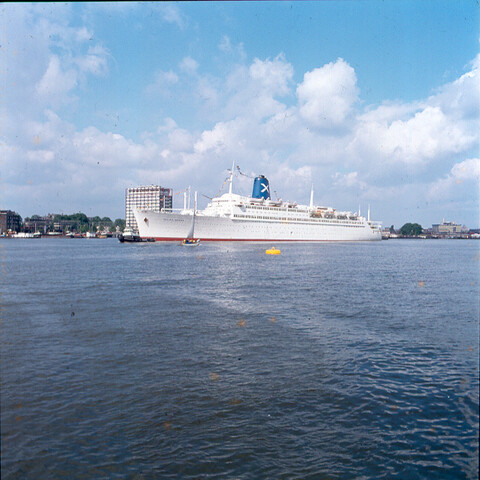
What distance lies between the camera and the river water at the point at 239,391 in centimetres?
647

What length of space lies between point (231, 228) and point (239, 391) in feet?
262

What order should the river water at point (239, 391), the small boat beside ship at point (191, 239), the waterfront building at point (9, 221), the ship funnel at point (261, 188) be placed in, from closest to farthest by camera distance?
1. the river water at point (239, 391)
2. the small boat beside ship at point (191, 239)
3. the ship funnel at point (261, 188)
4. the waterfront building at point (9, 221)

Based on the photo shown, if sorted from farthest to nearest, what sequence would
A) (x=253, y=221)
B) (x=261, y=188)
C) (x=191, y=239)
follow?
(x=261, y=188), (x=253, y=221), (x=191, y=239)

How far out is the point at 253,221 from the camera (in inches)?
3642

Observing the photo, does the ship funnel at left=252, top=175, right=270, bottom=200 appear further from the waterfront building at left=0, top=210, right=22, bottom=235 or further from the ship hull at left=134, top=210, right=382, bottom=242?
the waterfront building at left=0, top=210, right=22, bottom=235

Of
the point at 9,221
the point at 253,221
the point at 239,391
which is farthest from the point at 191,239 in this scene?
the point at 9,221

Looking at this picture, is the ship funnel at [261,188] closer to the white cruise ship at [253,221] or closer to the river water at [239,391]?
the white cruise ship at [253,221]

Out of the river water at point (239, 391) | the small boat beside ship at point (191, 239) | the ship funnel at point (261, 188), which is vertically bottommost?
the river water at point (239, 391)

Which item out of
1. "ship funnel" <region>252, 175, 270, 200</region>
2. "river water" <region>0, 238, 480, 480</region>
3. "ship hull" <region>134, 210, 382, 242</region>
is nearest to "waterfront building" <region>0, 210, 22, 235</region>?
"ship hull" <region>134, 210, 382, 242</region>

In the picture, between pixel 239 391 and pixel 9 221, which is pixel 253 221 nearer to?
pixel 239 391

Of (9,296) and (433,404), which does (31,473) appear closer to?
(433,404)

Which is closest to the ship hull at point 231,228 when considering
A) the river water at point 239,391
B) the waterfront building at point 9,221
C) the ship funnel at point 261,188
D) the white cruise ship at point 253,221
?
the white cruise ship at point 253,221

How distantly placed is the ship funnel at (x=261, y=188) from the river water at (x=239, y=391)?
8958 centimetres

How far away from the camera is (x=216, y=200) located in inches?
3794
